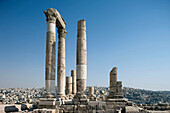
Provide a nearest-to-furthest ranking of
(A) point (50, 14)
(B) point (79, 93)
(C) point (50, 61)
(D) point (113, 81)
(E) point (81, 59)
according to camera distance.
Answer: (B) point (79, 93)
(D) point (113, 81)
(E) point (81, 59)
(C) point (50, 61)
(A) point (50, 14)

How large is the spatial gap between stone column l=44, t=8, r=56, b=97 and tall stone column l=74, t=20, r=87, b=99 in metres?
2.98

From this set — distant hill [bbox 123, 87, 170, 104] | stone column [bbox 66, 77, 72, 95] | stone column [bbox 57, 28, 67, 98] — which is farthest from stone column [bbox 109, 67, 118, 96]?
distant hill [bbox 123, 87, 170, 104]

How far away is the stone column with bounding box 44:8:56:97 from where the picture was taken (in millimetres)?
17631

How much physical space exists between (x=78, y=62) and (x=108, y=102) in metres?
5.39

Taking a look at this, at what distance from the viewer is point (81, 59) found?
57.2 ft

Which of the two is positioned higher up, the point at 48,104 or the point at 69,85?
the point at 69,85

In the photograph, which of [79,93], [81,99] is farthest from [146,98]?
[81,99]

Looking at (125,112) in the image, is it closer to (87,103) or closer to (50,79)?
(87,103)

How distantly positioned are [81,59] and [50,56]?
12.0 ft

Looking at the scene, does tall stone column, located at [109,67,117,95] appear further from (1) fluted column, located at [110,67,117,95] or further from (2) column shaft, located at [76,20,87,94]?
(2) column shaft, located at [76,20,87,94]

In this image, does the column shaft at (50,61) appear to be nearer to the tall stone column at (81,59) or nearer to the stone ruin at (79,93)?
the stone ruin at (79,93)

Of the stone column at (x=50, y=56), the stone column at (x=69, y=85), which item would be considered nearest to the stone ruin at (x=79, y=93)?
the stone column at (x=50, y=56)

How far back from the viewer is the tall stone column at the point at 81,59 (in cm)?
1698

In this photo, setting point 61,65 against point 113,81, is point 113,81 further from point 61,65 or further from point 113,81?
point 61,65
